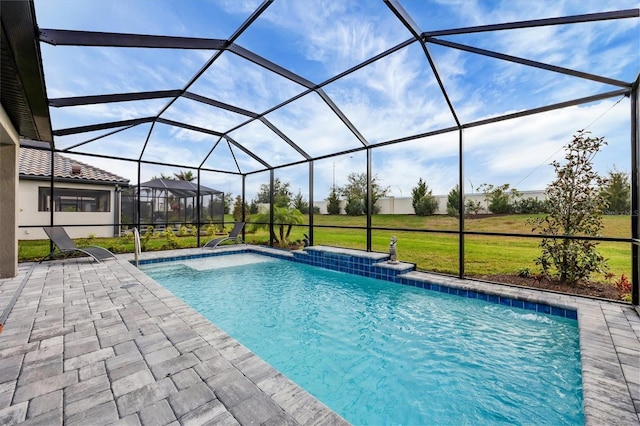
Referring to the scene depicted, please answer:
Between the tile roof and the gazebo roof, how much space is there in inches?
80.6

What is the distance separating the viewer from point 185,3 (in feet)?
11.1

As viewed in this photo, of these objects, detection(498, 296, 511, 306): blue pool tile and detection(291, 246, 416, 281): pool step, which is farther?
detection(291, 246, 416, 281): pool step

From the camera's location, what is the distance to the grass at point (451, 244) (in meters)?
5.97

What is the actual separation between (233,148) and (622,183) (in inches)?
366

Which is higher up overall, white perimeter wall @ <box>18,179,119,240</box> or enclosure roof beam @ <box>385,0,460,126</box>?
enclosure roof beam @ <box>385,0,460,126</box>

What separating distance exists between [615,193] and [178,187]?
1646 centimetres

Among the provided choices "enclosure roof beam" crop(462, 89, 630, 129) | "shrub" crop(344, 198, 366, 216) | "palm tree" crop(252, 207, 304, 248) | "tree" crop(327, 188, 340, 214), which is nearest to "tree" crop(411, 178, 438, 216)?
"shrub" crop(344, 198, 366, 216)

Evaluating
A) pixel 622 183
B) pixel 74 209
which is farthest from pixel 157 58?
pixel 74 209

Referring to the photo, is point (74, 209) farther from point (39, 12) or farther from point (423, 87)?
point (423, 87)

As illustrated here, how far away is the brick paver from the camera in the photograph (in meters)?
1.66

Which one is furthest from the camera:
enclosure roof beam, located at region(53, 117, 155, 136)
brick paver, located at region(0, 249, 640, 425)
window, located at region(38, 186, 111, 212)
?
window, located at region(38, 186, 111, 212)

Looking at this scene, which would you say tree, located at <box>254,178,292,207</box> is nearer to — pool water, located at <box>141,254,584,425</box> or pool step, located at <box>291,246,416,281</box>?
pool step, located at <box>291,246,416,281</box>

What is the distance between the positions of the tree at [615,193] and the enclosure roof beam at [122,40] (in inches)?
271

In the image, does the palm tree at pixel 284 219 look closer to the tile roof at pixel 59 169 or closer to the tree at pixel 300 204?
the tree at pixel 300 204
